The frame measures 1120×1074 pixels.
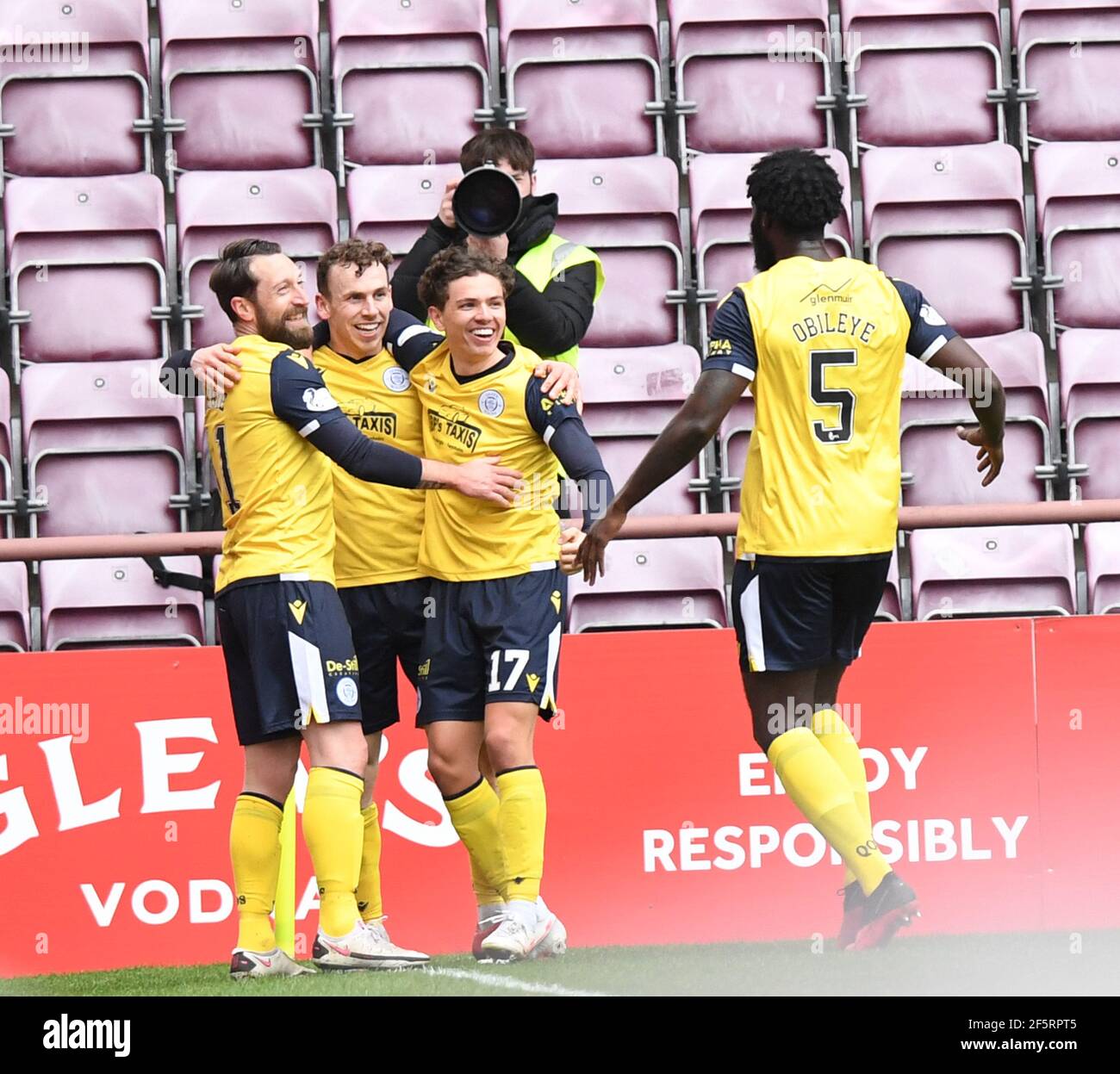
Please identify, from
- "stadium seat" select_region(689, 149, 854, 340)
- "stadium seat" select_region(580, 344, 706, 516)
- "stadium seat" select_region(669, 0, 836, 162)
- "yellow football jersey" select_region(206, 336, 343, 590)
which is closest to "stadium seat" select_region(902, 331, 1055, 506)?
"stadium seat" select_region(689, 149, 854, 340)

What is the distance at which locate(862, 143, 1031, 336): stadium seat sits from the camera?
7.60 metres

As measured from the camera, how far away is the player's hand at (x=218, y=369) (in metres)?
4.67

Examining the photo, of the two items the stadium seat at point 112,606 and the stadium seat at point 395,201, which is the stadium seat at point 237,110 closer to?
the stadium seat at point 395,201

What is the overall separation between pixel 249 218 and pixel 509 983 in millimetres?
4231

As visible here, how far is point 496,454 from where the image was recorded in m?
4.85

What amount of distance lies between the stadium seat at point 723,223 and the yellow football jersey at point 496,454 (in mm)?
2815

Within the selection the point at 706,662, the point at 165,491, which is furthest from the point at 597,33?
the point at 706,662

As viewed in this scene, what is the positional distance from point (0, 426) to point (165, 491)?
27.4 inches

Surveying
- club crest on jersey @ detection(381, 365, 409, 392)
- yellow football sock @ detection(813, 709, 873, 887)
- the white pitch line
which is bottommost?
the white pitch line

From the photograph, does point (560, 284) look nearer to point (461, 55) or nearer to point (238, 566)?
point (238, 566)

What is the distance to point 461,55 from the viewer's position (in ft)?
26.5

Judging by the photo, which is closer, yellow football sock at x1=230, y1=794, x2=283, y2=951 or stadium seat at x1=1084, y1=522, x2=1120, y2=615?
yellow football sock at x1=230, y1=794, x2=283, y2=951

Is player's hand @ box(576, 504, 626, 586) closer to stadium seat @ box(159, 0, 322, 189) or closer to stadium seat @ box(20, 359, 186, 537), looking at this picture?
stadium seat @ box(20, 359, 186, 537)

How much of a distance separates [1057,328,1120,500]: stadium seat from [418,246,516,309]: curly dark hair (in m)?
3.15
